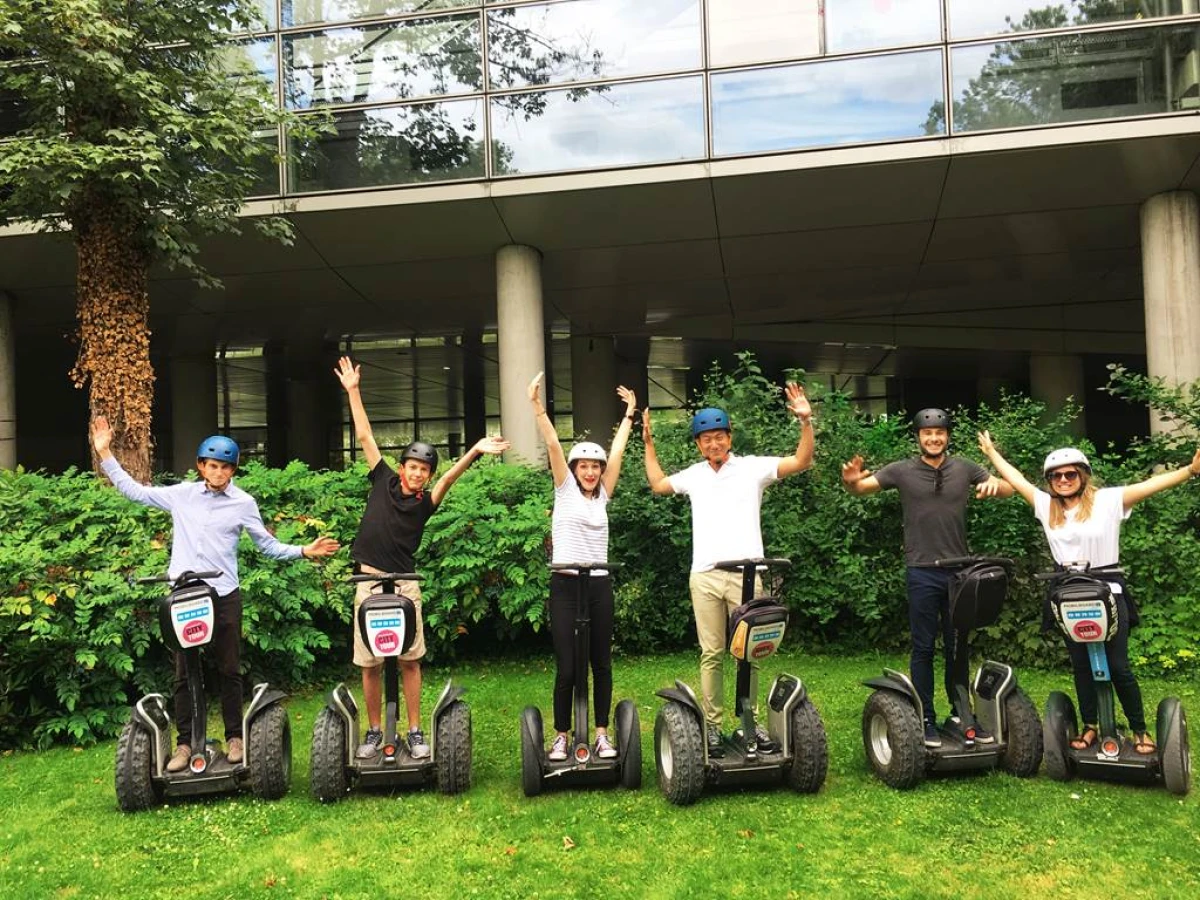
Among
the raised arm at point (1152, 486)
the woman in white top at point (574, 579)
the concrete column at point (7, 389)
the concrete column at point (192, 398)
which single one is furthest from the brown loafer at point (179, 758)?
the concrete column at point (192, 398)

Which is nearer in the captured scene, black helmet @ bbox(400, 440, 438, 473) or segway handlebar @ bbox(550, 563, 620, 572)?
segway handlebar @ bbox(550, 563, 620, 572)

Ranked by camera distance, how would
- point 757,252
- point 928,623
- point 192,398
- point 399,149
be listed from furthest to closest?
point 192,398 < point 757,252 < point 399,149 < point 928,623

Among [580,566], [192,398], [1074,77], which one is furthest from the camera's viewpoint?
[192,398]

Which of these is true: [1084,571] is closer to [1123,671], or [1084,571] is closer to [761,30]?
[1123,671]

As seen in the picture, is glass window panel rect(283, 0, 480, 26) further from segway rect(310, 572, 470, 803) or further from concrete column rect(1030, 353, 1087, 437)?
concrete column rect(1030, 353, 1087, 437)

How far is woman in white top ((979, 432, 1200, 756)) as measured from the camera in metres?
4.24

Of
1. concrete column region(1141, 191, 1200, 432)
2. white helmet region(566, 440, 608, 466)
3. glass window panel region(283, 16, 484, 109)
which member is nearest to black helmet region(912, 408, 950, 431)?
white helmet region(566, 440, 608, 466)

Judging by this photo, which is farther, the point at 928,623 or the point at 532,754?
the point at 928,623

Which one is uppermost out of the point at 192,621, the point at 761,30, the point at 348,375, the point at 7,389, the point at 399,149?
the point at 761,30

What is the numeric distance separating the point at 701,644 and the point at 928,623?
115cm

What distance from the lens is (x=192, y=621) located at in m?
4.27

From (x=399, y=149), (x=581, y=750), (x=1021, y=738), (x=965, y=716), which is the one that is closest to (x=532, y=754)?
(x=581, y=750)

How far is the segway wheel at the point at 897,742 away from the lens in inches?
169

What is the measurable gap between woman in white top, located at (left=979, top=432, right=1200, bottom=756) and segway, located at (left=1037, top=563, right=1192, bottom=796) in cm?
5
